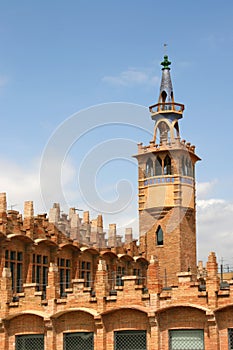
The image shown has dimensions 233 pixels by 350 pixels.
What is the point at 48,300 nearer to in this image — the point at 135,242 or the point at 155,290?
the point at 155,290

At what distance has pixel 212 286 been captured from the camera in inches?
1331

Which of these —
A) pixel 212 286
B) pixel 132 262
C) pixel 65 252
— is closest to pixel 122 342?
pixel 212 286

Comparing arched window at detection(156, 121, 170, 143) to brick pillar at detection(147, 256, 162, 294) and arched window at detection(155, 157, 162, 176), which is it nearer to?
arched window at detection(155, 157, 162, 176)

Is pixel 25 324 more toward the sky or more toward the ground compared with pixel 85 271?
more toward the ground

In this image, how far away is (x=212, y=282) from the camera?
33.8m

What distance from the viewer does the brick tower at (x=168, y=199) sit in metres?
59.5

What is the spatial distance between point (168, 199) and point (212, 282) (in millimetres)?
26340

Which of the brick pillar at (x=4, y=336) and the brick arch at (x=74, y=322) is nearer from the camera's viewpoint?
the brick arch at (x=74, y=322)

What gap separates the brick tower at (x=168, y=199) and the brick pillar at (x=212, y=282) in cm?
2363

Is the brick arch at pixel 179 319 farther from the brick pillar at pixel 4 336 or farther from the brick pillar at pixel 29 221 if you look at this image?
the brick pillar at pixel 29 221

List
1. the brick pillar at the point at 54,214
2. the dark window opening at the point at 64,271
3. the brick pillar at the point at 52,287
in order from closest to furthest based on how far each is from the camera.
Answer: the brick pillar at the point at 52,287 < the dark window opening at the point at 64,271 < the brick pillar at the point at 54,214

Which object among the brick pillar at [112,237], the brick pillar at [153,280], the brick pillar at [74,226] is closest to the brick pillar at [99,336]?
the brick pillar at [153,280]

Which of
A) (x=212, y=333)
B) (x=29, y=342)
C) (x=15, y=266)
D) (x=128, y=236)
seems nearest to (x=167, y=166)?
(x=128, y=236)

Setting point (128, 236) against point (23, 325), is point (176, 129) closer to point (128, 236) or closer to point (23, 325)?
point (128, 236)
